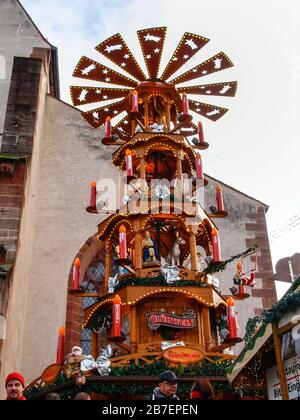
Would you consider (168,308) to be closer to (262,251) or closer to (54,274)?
(54,274)

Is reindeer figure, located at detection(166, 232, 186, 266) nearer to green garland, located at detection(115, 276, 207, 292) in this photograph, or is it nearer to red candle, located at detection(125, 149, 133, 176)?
green garland, located at detection(115, 276, 207, 292)

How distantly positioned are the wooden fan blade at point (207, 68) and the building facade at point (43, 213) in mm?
3780

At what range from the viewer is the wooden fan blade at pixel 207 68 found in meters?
12.8

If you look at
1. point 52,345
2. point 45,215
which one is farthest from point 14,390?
point 45,215

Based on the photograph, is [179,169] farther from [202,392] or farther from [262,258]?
[202,392]

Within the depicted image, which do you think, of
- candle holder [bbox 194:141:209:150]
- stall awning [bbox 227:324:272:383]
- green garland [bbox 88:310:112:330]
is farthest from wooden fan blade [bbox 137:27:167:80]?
stall awning [bbox 227:324:272:383]

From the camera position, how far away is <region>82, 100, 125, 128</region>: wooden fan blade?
44.1ft

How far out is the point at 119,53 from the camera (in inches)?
491

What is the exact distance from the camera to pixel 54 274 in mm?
14297

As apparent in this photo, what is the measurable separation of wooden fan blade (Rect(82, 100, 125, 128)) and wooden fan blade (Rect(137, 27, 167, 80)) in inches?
52.7

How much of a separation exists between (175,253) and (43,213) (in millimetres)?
5032

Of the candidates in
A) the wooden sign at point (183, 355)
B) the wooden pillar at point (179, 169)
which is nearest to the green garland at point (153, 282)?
the wooden sign at point (183, 355)

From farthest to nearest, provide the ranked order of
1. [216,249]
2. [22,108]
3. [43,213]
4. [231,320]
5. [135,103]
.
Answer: [43,213]
[22,108]
[135,103]
[216,249]
[231,320]

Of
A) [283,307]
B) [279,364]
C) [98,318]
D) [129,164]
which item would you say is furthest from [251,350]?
[129,164]
